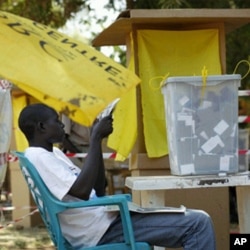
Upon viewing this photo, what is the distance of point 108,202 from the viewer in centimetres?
407

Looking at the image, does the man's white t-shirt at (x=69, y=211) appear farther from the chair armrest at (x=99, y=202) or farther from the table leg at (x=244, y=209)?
the table leg at (x=244, y=209)

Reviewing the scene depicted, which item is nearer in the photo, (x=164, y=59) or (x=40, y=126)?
(x=40, y=126)

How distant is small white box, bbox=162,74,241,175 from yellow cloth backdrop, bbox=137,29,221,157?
1.07 meters

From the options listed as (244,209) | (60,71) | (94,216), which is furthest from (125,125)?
(60,71)

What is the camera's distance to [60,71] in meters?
3.18

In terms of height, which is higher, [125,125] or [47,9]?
[47,9]

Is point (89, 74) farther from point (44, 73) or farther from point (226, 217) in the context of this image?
point (226, 217)

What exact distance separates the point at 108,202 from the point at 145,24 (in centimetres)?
224

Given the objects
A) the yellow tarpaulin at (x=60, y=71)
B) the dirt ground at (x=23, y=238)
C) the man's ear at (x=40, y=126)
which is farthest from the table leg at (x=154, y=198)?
the dirt ground at (x=23, y=238)

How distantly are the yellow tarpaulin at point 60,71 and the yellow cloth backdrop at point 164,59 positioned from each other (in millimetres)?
2279

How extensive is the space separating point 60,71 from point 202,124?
181 centimetres

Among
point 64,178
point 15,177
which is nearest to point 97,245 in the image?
point 64,178

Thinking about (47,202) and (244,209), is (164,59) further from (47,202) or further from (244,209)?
(47,202)

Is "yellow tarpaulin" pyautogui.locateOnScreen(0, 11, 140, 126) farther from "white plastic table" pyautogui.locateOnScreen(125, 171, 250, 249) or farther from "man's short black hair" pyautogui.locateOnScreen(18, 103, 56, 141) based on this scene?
"white plastic table" pyautogui.locateOnScreen(125, 171, 250, 249)
